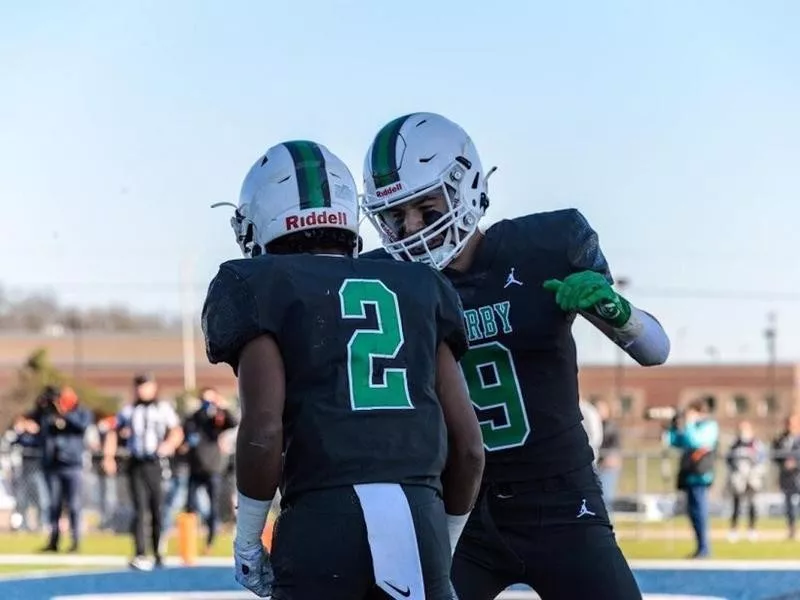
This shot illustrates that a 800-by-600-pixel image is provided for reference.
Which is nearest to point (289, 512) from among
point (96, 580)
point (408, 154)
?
point (408, 154)

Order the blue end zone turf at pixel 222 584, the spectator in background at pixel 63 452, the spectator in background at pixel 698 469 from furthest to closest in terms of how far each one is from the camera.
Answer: the spectator in background at pixel 63 452
the spectator in background at pixel 698 469
the blue end zone turf at pixel 222 584

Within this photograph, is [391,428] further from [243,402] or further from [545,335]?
[545,335]

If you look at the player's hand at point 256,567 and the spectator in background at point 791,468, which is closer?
the player's hand at point 256,567

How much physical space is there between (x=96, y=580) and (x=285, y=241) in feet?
28.8

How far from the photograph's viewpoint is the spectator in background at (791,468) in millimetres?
18641

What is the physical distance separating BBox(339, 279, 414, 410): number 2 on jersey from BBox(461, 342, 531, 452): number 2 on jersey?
106 cm

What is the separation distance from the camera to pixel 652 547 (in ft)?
54.7

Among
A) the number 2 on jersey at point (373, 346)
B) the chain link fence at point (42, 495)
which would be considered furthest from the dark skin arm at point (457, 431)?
the chain link fence at point (42, 495)

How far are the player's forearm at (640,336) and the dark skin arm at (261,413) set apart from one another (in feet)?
3.57

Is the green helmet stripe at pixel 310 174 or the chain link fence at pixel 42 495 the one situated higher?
the green helmet stripe at pixel 310 174

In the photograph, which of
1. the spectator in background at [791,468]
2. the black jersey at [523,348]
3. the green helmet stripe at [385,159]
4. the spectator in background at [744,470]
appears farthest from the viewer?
the spectator in background at [744,470]

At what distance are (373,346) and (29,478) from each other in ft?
54.7

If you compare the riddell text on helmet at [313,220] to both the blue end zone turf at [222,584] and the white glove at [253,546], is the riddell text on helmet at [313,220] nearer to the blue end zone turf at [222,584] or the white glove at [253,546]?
the white glove at [253,546]

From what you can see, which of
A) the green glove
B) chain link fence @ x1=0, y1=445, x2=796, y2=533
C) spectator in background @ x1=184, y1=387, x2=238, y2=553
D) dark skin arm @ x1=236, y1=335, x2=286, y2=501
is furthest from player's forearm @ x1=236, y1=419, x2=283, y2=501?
spectator in background @ x1=184, y1=387, x2=238, y2=553
